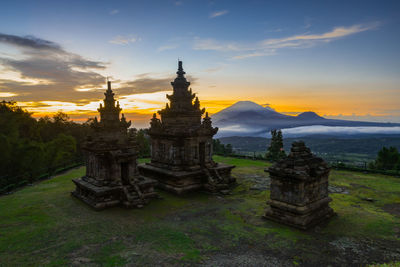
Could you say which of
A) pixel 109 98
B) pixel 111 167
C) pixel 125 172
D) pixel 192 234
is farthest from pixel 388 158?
pixel 109 98

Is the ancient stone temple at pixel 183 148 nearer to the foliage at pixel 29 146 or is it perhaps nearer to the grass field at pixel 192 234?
the grass field at pixel 192 234

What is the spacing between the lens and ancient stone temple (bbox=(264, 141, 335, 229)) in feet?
42.1

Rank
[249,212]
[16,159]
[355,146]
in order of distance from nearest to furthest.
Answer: [249,212] < [16,159] < [355,146]

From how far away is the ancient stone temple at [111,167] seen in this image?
55.7ft

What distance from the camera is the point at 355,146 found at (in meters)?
173

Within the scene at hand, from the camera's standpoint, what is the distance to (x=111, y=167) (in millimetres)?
17969

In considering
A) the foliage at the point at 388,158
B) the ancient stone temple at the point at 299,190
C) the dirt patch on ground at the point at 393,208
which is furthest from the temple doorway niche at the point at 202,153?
the foliage at the point at 388,158

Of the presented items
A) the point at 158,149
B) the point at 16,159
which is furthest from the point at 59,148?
the point at 158,149

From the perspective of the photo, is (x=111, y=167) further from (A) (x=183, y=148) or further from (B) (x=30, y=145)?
(B) (x=30, y=145)

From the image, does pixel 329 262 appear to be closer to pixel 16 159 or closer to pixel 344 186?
pixel 344 186

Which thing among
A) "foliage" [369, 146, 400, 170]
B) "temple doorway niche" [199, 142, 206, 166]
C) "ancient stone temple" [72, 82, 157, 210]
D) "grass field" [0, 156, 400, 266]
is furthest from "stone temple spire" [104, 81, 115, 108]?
"foliage" [369, 146, 400, 170]

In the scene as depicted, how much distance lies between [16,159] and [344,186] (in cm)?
3212

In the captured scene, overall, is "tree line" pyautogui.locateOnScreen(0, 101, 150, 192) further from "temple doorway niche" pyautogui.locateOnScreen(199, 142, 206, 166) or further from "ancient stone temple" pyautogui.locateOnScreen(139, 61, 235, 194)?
"temple doorway niche" pyautogui.locateOnScreen(199, 142, 206, 166)

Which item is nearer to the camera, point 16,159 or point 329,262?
point 329,262
